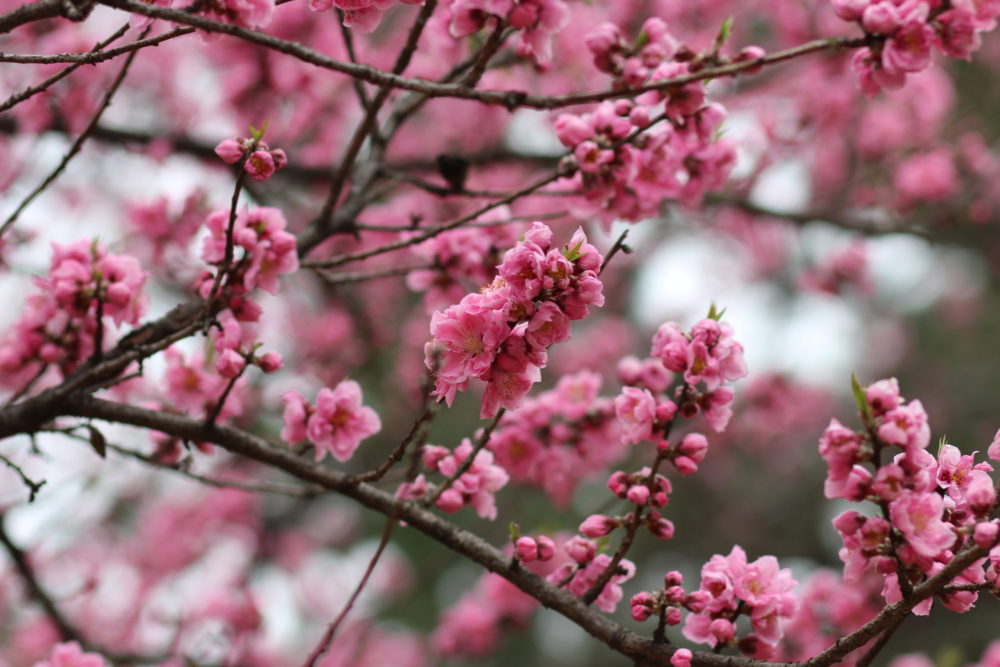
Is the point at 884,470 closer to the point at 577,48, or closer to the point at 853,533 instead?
the point at 853,533

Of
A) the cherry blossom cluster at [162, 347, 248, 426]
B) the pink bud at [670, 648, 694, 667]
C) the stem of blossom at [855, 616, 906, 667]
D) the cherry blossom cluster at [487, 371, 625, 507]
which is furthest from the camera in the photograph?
the cherry blossom cluster at [487, 371, 625, 507]

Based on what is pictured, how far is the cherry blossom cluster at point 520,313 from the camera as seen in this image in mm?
1394

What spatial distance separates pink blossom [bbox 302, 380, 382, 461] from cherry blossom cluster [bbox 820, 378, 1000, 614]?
1100mm

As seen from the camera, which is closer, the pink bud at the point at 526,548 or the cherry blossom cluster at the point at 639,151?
the pink bud at the point at 526,548

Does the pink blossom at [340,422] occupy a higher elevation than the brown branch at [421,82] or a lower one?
lower

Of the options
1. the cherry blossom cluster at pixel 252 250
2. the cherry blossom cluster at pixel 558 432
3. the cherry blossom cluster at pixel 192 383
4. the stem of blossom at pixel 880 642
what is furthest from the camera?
the cherry blossom cluster at pixel 558 432

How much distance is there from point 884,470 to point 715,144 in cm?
124

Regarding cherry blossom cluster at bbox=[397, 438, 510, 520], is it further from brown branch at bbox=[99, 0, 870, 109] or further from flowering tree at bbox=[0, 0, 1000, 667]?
brown branch at bbox=[99, 0, 870, 109]

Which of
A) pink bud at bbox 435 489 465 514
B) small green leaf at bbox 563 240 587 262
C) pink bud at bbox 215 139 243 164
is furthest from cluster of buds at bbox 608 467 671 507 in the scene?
pink bud at bbox 215 139 243 164

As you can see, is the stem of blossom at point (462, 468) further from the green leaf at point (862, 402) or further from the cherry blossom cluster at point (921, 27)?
the cherry blossom cluster at point (921, 27)

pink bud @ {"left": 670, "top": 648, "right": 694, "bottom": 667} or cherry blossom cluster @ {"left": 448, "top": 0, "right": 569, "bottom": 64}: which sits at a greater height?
cherry blossom cluster @ {"left": 448, "top": 0, "right": 569, "bottom": 64}

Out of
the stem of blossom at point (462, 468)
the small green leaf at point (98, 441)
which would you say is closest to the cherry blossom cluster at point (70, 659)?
the small green leaf at point (98, 441)

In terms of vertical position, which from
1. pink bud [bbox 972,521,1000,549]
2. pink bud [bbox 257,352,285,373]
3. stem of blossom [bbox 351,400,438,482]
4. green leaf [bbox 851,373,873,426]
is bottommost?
stem of blossom [bbox 351,400,438,482]

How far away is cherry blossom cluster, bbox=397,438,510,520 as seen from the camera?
1.98 metres
